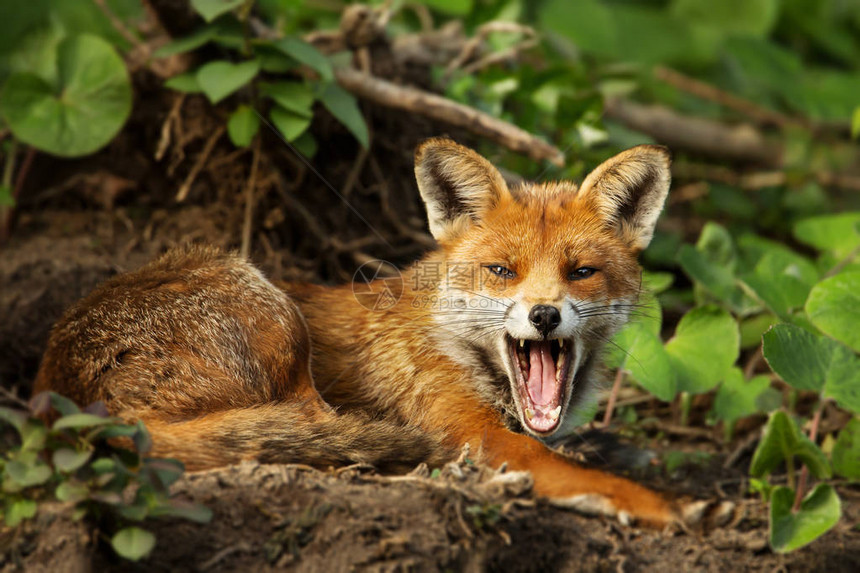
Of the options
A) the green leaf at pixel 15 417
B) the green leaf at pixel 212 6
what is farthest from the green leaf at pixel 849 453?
the green leaf at pixel 212 6

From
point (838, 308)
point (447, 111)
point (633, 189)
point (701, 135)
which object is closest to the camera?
point (633, 189)

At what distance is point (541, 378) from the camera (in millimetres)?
3945

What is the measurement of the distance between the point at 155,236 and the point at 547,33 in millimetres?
4419

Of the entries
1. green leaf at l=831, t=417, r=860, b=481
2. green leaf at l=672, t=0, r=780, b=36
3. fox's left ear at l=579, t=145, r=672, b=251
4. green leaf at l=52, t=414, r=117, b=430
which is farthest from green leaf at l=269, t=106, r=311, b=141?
green leaf at l=672, t=0, r=780, b=36

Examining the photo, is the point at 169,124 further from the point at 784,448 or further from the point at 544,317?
the point at 784,448

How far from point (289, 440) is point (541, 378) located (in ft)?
4.09

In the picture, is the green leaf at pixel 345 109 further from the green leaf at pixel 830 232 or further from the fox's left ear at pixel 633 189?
the green leaf at pixel 830 232

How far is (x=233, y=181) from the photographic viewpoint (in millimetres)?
5645

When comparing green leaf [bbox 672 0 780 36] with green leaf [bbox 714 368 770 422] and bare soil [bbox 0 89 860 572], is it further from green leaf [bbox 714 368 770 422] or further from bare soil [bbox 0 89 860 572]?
green leaf [bbox 714 368 770 422]

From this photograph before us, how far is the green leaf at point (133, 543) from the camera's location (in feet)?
8.69

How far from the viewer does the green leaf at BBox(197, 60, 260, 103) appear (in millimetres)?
4680

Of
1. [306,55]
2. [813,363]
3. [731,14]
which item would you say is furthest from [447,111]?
[731,14]

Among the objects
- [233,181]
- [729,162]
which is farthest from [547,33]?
[233,181]

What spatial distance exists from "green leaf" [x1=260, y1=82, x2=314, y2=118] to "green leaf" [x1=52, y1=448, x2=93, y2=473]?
2.83 metres
